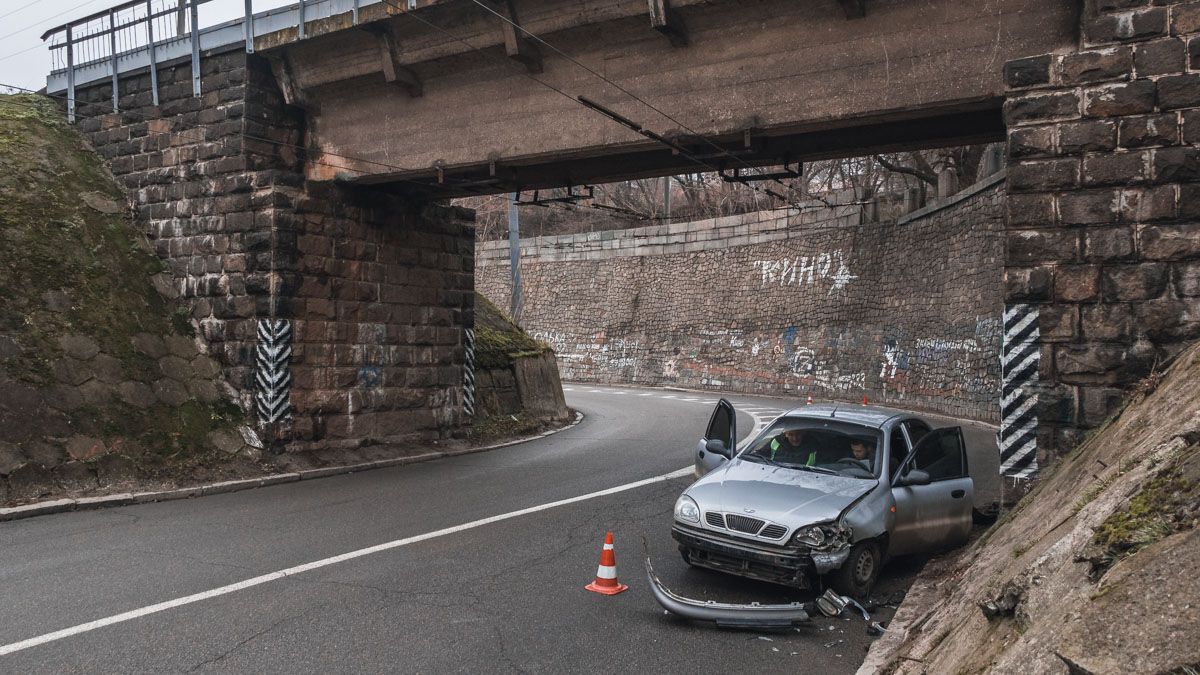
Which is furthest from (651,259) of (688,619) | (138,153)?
(688,619)

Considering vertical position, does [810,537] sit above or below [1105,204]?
below

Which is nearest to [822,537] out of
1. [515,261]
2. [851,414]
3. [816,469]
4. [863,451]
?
[816,469]

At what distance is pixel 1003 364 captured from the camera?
9.04 m

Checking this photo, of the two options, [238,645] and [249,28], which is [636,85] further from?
[238,645]

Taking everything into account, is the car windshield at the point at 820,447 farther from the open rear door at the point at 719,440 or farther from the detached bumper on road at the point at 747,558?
the detached bumper on road at the point at 747,558

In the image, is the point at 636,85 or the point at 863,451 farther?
the point at 636,85

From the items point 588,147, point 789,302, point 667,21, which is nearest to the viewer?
point 667,21

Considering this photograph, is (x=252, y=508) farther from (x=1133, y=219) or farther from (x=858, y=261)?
(x=858, y=261)

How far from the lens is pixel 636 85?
39.4 ft

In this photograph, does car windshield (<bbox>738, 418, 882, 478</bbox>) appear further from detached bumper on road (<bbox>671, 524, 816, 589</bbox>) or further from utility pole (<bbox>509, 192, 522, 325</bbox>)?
utility pole (<bbox>509, 192, 522, 325</bbox>)

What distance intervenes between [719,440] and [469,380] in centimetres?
958

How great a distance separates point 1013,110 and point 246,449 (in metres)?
11.0

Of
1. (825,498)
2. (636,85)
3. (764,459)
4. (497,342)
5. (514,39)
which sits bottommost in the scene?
(825,498)

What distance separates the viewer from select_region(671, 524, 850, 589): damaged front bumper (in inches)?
267
